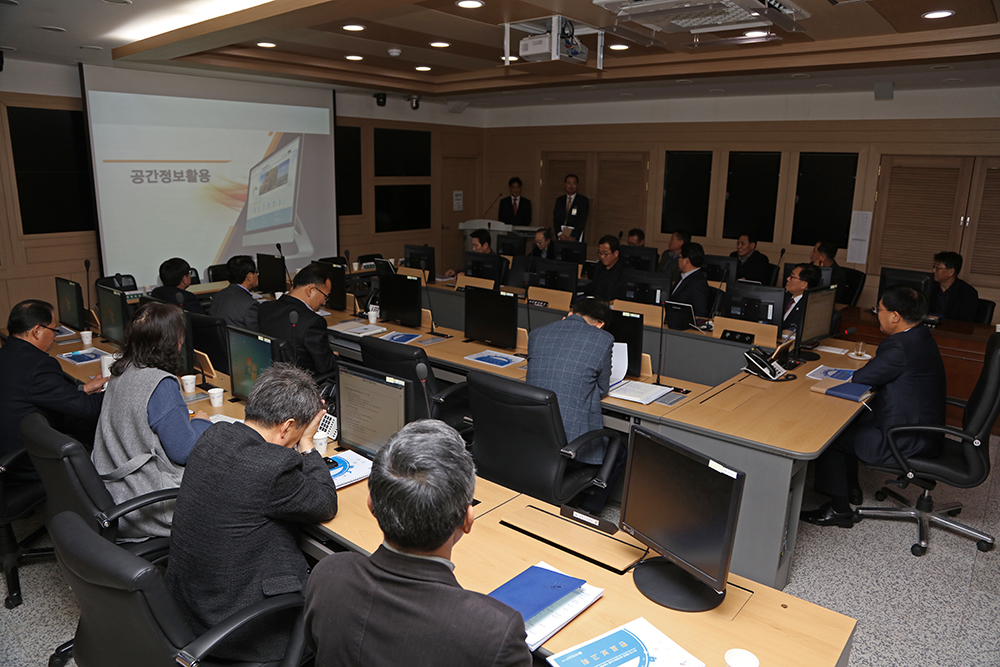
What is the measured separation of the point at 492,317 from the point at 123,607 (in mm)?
3439

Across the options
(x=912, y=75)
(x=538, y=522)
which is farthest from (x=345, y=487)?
(x=912, y=75)

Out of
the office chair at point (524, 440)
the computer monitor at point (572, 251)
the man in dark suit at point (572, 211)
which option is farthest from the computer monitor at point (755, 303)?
the man in dark suit at point (572, 211)

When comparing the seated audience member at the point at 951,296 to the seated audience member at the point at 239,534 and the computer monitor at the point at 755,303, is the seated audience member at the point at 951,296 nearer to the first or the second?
the computer monitor at the point at 755,303

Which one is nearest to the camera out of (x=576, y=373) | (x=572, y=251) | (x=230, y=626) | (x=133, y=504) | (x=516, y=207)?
(x=230, y=626)

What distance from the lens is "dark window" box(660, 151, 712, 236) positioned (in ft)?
31.2

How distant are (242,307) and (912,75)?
6.81 metres

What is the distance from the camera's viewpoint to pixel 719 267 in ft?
22.5

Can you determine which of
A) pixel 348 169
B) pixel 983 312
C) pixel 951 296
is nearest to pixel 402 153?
pixel 348 169

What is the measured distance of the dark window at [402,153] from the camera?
10.2 m

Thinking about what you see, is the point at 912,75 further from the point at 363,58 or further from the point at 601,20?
the point at 363,58

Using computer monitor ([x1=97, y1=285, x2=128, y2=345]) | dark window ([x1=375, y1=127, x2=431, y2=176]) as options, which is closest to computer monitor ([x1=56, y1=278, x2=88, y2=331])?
computer monitor ([x1=97, y1=285, x2=128, y2=345])

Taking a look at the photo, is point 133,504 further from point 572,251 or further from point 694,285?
point 572,251

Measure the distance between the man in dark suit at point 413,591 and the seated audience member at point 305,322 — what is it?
2859mm

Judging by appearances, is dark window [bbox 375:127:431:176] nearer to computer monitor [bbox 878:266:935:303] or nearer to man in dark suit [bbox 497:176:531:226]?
man in dark suit [bbox 497:176:531:226]
